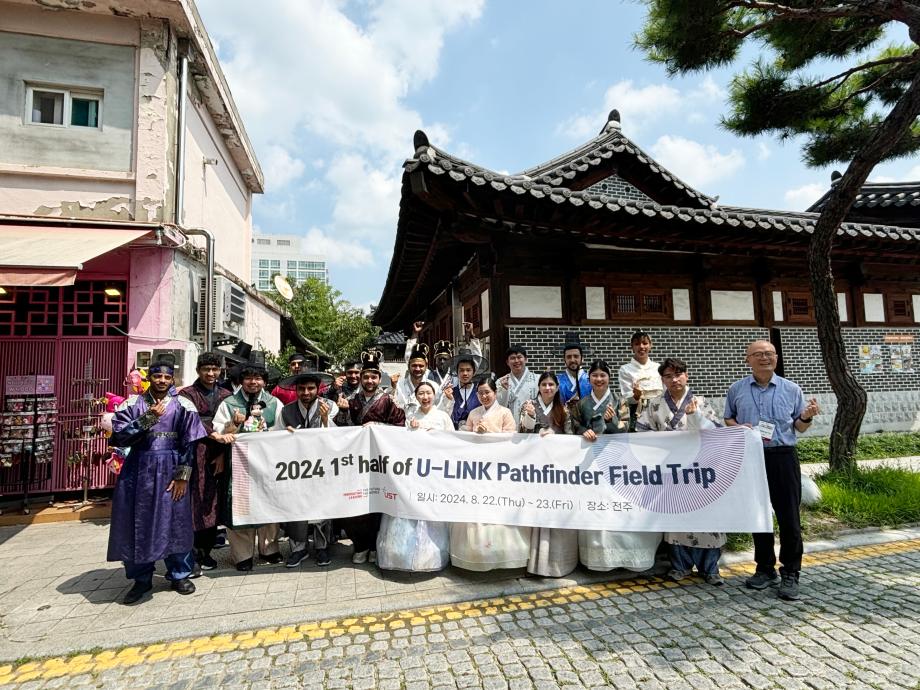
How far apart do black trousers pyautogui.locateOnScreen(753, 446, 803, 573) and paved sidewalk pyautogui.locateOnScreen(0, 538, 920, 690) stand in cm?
29

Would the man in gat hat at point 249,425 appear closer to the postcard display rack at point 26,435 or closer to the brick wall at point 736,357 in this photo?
the brick wall at point 736,357

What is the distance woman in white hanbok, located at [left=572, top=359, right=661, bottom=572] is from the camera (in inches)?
141

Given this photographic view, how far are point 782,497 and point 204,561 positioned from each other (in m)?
4.96

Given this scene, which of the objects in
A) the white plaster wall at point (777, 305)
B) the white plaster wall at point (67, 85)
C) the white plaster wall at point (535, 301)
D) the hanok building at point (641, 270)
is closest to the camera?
the hanok building at point (641, 270)

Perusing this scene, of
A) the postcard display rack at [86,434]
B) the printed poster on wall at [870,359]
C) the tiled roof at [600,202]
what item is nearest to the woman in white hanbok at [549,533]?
the tiled roof at [600,202]

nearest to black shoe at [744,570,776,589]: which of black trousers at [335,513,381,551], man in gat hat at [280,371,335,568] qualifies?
black trousers at [335,513,381,551]

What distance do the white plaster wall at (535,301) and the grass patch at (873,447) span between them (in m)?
4.79

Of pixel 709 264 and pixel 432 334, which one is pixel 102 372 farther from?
pixel 709 264

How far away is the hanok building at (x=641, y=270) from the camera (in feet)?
18.6

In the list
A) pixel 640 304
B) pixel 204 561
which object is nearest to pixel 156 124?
pixel 204 561

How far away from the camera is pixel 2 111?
634 cm

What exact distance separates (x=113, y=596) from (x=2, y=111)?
715cm

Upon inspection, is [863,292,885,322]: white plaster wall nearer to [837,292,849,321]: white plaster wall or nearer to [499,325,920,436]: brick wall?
[499,325,920,436]: brick wall

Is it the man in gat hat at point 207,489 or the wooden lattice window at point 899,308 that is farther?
the wooden lattice window at point 899,308
